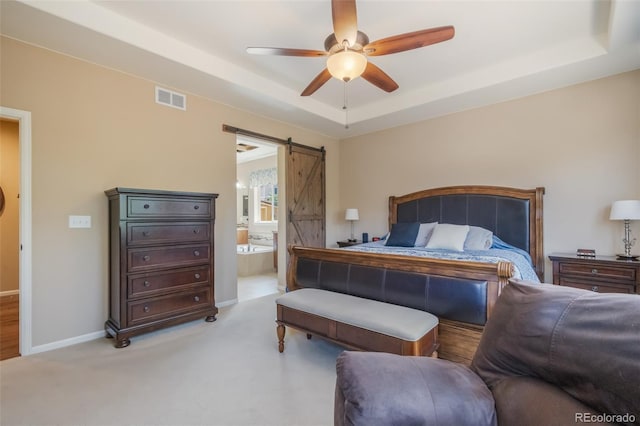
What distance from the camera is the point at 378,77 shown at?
8.95 feet

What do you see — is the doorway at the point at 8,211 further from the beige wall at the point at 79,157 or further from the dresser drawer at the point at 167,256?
the dresser drawer at the point at 167,256

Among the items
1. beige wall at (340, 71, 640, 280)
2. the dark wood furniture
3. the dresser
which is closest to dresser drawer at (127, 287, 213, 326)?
the dresser

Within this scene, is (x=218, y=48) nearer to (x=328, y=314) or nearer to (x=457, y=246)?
(x=328, y=314)

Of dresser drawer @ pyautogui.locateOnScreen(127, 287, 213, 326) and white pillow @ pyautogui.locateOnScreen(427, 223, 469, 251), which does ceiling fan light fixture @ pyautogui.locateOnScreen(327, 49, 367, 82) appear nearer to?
white pillow @ pyautogui.locateOnScreen(427, 223, 469, 251)

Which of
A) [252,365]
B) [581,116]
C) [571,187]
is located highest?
[581,116]

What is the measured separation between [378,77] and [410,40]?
54 centimetres

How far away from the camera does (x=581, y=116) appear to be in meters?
3.39

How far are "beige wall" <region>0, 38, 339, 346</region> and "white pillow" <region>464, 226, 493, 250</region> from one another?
11.6 ft

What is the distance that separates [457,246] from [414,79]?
7.19 ft

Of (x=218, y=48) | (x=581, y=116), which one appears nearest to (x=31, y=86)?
(x=218, y=48)

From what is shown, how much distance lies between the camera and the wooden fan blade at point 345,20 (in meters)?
1.95

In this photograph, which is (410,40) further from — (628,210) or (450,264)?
(628,210)

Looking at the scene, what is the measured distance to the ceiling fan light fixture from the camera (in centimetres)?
222

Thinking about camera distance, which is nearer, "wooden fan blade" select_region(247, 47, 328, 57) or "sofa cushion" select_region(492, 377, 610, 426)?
"sofa cushion" select_region(492, 377, 610, 426)
